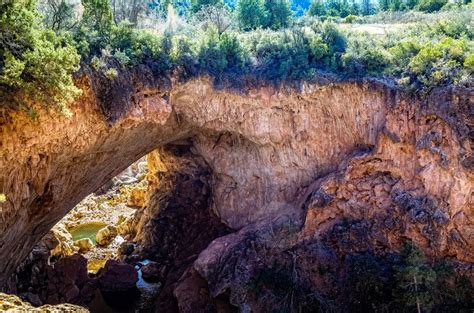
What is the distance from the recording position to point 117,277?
2302 cm

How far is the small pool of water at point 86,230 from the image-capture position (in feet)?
103

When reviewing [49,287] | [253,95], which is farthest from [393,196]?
[49,287]

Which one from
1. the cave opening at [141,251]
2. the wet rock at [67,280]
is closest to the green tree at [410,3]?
the cave opening at [141,251]

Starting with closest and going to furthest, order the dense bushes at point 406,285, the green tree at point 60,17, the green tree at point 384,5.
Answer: the dense bushes at point 406,285 → the green tree at point 60,17 → the green tree at point 384,5

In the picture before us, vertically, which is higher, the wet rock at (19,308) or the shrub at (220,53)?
the shrub at (220,53)

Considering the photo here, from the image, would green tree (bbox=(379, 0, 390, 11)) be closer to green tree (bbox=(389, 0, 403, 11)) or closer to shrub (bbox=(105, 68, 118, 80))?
green tree (bbox=(389, 0, 403, 11))

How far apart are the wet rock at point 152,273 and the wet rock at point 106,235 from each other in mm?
6451

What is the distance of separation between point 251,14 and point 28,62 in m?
24.5

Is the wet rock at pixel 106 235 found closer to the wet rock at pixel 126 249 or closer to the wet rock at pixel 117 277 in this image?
the wet rock at pixel 126 249

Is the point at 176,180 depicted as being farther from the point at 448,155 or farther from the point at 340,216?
the point at 448,155

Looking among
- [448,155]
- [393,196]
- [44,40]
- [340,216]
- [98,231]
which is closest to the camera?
[44,40]

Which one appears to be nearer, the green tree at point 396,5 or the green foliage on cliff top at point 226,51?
the green foliage on cliff top at point 226,51

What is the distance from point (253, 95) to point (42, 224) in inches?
410

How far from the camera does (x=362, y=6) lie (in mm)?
45250
